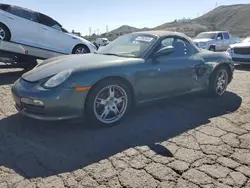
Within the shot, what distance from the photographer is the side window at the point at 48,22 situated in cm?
788

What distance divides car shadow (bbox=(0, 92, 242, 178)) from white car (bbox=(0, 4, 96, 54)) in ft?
13.7

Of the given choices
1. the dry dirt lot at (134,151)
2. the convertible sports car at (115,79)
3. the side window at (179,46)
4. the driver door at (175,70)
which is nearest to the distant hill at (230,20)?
the side window at (179,46)

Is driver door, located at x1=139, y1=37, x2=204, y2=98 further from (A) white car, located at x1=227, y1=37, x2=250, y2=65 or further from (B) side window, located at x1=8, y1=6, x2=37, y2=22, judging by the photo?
(A) white car, located at x1=227, y1=37, x2=250, y2=65

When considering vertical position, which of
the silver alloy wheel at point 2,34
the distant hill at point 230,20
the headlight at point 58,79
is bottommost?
the headlight at point 58,79

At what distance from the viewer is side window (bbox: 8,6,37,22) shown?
730 cm

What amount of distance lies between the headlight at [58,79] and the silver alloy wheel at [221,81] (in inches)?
127

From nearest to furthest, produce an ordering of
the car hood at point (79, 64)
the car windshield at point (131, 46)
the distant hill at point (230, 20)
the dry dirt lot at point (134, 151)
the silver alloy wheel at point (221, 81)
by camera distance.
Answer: the dry dirt lot at point (134, 151) < the car hood at point (79, 64) < the car windshield at point (131, 46) < the silver alloy wheel at point (221, 81) < the distant hill at point (230, 20)

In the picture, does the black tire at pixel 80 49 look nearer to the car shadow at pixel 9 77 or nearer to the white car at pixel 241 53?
the car shadow at pixel 9 77

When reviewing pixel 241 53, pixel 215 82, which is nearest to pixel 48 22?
pixel 215 82

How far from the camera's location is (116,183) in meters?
2.38

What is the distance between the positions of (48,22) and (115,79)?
17.5ft

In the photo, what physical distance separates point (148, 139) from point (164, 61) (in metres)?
1.53

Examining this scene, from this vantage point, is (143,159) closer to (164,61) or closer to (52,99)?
(52,99)

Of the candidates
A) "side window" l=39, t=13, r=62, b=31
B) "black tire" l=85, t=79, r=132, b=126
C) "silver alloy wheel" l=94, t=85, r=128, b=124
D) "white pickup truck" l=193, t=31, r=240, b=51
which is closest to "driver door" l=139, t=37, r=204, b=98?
"silver alloy wheel" l=94, t=85, r=128, b=124
